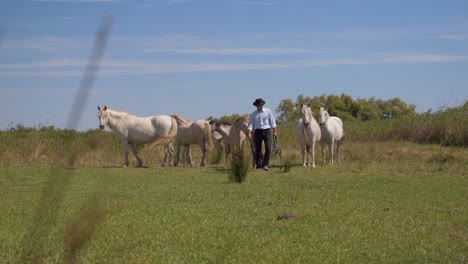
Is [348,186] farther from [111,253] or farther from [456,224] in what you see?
[111,253]

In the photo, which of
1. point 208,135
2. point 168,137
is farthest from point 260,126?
point 168,137

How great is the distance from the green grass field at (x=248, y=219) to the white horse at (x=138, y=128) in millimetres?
6419

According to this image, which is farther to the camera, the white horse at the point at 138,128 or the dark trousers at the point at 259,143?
the white horse at the point at 138,128

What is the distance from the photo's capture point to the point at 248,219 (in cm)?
924

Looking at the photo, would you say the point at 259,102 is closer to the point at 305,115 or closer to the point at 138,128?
the point at 305,115

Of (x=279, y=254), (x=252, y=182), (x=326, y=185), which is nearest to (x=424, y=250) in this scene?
(x=279, y=254)

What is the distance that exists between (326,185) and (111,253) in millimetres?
7609

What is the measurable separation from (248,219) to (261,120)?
10822mm

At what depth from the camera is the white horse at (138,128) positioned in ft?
74.9

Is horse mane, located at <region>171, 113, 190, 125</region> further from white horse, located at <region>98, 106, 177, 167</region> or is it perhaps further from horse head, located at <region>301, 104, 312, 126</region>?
horse head, located at <region>301, 104, 312, 126</region>

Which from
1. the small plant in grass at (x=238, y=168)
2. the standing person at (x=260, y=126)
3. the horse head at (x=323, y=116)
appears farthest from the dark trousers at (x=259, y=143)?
the small plant in grass at (x=238, y=168)

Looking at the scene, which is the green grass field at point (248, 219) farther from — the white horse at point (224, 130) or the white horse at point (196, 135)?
the white horse at point (196, 135)

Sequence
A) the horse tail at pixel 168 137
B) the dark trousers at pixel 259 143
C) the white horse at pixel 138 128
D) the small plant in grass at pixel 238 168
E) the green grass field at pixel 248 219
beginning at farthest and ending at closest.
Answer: the white horse at pixel 138 128 < the horse tail at pixel 168 137 < the dark trousers at pixel 259 143 < the small plant in grass at pixel 238 168 < the green grass field at pixel 248 219

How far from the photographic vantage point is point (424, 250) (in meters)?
7.11
